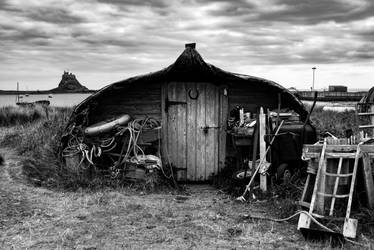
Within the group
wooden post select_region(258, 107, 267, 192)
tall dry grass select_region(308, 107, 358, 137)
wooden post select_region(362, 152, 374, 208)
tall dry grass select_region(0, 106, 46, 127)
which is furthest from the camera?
tall dry grass select_region(0, 106, 46, 127)

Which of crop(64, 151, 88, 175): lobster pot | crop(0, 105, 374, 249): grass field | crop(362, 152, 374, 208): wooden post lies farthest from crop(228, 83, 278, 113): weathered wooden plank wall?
crop(362, 152, 374, 208): wooden post

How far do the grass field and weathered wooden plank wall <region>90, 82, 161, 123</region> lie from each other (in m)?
1.54

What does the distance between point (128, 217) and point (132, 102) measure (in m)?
3.74

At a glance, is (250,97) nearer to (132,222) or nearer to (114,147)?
(114,147)

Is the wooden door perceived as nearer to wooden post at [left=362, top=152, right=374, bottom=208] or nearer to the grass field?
the grass field

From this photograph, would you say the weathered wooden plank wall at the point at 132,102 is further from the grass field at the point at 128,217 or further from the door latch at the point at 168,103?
the grass field at the point at 128,217

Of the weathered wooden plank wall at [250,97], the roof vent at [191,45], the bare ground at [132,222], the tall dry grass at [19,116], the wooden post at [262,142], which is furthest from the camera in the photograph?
the tall dry grass at [19,116]

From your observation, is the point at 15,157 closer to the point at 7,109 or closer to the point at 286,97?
A: the point at 286,97

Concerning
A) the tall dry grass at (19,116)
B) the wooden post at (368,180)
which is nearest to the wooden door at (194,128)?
the wooden post at (368,180)

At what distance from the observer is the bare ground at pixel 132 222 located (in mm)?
5816

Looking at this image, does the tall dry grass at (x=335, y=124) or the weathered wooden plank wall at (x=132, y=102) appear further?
the tall dry grass at (x=335, y=124)

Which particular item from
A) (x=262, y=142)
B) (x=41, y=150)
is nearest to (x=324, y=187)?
(x=262, y=142)

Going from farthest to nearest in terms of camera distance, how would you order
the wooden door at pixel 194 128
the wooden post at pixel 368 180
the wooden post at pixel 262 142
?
the wooden door at pixel 194 128 < the wooden post at pixel 262 142 < the wooden post at pixel 368 180

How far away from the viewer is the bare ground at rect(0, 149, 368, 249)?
582cm
